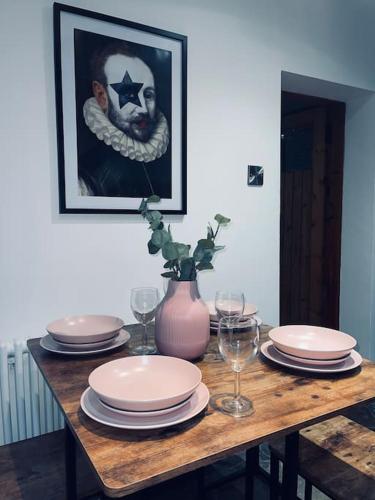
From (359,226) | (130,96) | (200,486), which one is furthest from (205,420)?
(359,226)

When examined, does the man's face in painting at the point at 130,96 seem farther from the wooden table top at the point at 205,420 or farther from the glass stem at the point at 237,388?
the glass stem at the point at 237,388

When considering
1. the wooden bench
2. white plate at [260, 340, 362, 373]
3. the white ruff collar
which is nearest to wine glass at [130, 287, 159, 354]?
white plate at [260, 340, 362, 373]

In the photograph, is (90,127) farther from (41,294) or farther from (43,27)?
(41,294)

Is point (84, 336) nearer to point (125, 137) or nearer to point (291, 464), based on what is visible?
point (291, 464)

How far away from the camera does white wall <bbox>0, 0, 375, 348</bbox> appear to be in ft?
5.61

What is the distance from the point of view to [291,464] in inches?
41.4

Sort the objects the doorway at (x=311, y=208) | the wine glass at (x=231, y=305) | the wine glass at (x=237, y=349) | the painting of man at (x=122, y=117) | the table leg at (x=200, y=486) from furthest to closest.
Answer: the doorway at (x=311, y=208) < the painting of man at (x=122, y=117) < the table leg at (x=200, y=486) < the wine glass at (x=231, y=305) < the wine glass at (x=237, y=349)

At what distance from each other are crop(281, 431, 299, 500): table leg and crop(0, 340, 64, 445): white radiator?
113cm

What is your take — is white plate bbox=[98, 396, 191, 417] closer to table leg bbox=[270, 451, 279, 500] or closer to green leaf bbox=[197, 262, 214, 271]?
green leaf bbox=[197, 262, 214, 271]

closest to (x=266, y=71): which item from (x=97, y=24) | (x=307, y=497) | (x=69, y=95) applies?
(x=97, y=24)

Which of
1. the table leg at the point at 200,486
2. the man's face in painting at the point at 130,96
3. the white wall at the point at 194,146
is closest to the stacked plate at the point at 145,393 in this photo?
the table leg at the point at 200,486

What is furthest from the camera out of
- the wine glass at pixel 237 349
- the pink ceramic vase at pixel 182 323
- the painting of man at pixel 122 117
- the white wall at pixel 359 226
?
the white wall at pixel 359 226

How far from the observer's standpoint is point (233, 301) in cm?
131

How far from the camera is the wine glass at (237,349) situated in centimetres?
93
